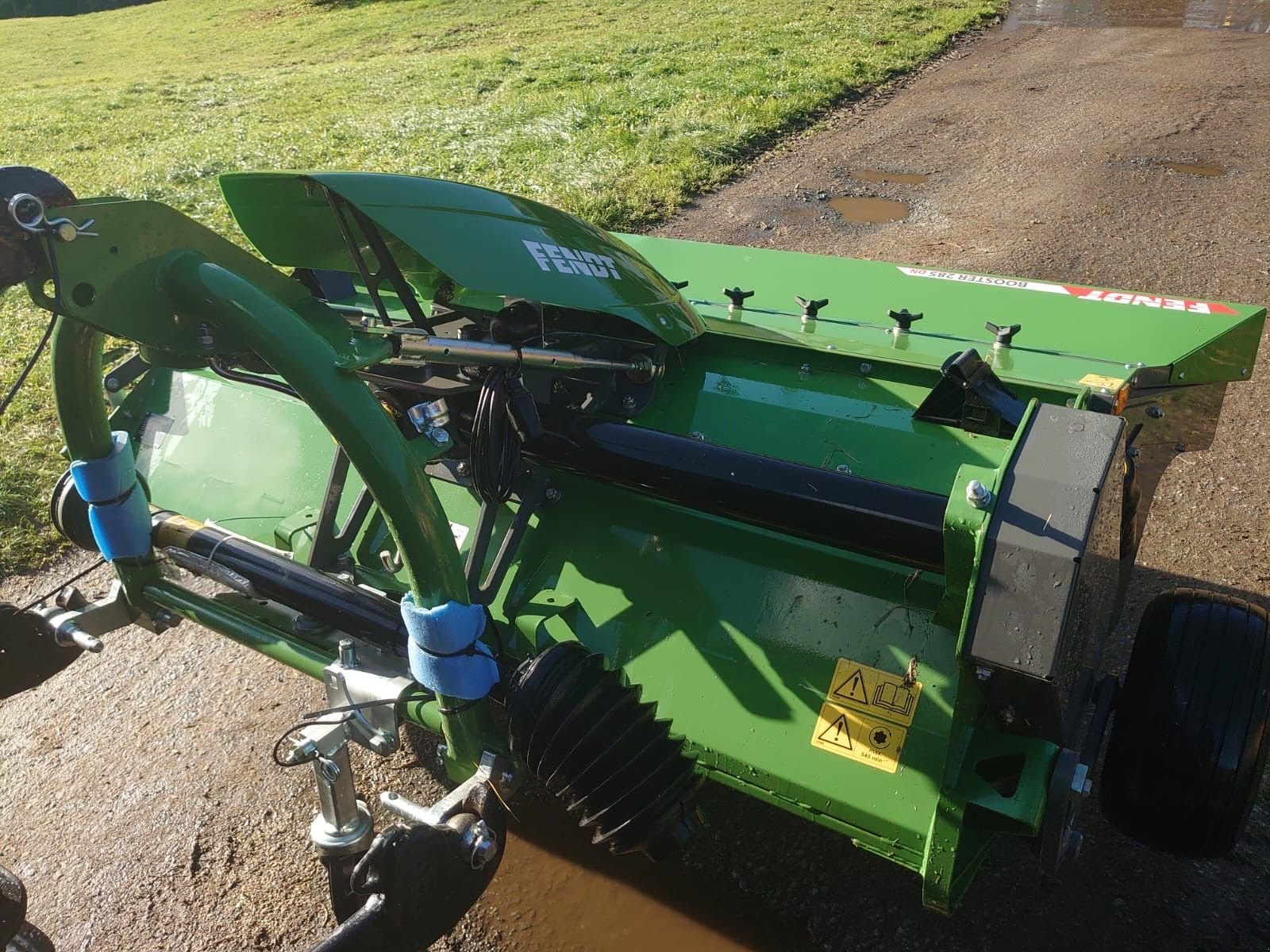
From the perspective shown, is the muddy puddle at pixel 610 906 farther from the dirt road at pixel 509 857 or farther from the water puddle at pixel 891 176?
the water puddle at pixel 891 176

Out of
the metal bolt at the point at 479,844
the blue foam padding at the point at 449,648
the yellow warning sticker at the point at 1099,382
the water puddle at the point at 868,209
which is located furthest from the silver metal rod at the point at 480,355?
the water puddle at the point at 868,209

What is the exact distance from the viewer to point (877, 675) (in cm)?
232

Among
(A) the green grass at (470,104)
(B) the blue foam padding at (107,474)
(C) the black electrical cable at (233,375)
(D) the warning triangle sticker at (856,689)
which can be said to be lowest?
(A) the green grass at (470,104)

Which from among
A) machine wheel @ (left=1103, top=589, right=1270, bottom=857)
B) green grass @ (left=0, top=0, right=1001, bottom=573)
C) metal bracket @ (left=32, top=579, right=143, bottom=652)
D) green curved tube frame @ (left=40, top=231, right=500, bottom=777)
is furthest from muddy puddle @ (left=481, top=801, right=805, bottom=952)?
green grass @ (left=0, top=0, right=1001, bottom=573)

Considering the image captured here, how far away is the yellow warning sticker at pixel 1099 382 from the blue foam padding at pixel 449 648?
1.68m

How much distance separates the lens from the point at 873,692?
2301 millimetres

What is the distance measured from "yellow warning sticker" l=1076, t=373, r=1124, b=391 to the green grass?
3823mm

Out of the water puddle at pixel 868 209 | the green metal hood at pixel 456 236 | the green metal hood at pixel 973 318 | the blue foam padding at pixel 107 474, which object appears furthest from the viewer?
the water puddle at pixel 868 209

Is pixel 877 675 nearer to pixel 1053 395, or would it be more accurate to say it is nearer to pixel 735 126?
pixel 1053 395

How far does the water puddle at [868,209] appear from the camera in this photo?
6.93 m

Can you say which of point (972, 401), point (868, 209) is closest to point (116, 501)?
point (972, 401)

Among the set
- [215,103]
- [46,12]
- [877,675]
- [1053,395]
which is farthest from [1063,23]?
[46,12]

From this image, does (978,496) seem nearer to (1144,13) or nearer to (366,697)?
(366,697)

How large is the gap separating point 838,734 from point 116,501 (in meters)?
1.84
